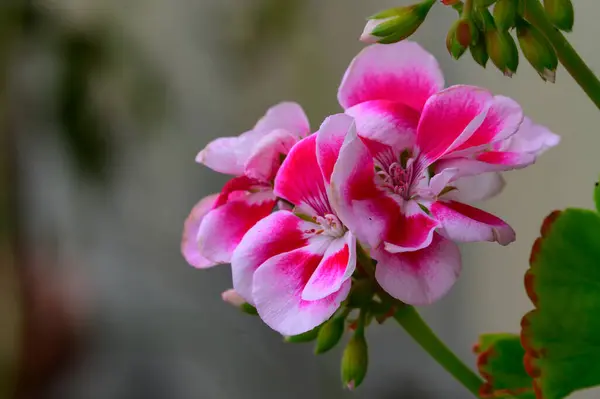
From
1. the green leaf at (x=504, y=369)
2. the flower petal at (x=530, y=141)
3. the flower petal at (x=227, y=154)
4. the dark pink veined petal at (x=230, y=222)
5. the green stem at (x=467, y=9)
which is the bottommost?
the green leaf at (x=504, y=369)

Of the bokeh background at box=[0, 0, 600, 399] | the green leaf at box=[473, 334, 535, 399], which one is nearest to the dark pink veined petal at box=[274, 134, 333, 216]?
the green leaf at box=[473, 334, 535, 399]

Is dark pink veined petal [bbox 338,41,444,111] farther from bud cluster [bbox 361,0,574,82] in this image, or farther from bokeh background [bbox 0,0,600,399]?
bokeh background [bbox 0,0,600,399]

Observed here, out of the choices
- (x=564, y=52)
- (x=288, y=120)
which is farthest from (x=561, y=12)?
(x=288, y=120)

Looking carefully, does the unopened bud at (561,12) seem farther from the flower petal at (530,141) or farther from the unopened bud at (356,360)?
the unopened bud at (356,360)

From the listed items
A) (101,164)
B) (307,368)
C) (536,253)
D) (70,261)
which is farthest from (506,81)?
(70,261)

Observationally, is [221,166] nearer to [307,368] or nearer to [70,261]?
[307,368]

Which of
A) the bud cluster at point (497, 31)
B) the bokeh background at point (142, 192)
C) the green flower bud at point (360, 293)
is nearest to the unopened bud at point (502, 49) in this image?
the bud cluster at point (497, 31)

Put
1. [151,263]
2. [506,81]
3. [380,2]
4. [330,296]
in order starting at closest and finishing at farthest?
[330,296], [506,81], [380,2], [151,263]

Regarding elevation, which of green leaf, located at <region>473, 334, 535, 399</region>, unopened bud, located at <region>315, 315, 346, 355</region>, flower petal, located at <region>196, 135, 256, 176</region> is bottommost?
green leaf, located at <region>473, 334, 535, 399</region>
